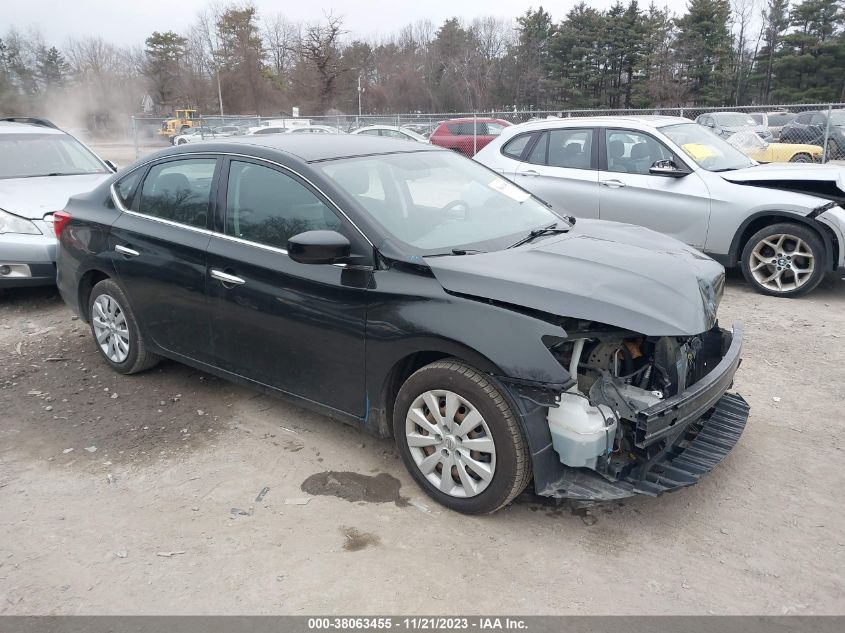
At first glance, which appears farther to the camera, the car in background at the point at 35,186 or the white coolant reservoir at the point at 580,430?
the car in background at the point at 35,186

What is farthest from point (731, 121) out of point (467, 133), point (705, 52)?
point (705, 52)

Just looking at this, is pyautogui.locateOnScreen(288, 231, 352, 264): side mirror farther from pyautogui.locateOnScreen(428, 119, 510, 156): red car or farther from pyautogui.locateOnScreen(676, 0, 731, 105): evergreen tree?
pyautogui.locateOnScreen(676, 0, 731, 105): evergreen tree

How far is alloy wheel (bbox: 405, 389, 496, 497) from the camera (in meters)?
3.06

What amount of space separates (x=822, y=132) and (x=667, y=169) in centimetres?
1127

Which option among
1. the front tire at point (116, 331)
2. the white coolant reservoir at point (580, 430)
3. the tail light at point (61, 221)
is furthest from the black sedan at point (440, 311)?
the tail light at point (61, 221)

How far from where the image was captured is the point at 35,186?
706 centimetres

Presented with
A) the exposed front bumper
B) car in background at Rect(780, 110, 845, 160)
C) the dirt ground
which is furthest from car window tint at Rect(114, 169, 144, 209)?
car in background at Rect(780, 110, 845, 160)

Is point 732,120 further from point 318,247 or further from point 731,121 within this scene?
point 318,247

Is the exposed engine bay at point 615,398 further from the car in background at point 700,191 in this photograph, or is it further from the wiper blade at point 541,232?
the car in background at point 700,191

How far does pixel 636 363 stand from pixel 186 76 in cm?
6429

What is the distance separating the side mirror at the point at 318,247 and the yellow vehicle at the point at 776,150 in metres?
14.4

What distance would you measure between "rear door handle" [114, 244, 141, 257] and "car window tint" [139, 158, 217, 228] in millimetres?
268

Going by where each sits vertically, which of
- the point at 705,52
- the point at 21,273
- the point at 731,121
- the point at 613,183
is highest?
the point at 705,52

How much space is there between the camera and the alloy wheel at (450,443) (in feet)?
10.0
